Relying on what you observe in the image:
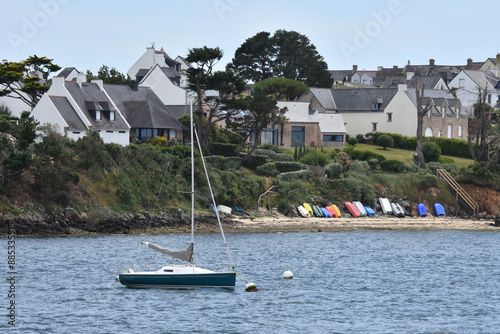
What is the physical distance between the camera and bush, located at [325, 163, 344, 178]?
7438cm

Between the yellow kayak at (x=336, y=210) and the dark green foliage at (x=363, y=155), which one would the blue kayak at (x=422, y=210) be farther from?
the dark green foliage at (x=363, y=155)

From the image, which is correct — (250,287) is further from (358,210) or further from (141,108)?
(141,108)

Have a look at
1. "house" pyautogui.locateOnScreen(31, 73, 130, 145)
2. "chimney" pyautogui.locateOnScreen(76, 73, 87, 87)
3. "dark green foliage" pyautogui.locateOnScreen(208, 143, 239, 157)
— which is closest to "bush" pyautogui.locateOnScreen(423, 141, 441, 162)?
"dark green foliage" pyautogui.locateOnScreen(208, 143, 239, 157)

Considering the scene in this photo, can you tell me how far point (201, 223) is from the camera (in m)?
60.5

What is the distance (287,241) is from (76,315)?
25.9 meters

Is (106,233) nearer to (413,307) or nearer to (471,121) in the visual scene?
(413,307)

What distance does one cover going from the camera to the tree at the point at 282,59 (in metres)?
118

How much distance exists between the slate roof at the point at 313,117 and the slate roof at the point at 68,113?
101ft

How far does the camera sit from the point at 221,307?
34.7 metres

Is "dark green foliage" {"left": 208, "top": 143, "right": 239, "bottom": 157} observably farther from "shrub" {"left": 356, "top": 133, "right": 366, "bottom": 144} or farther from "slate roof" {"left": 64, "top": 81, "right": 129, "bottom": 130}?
"shrub" {"left": 356, "top": 133, "right": 366, "bottom": 144}

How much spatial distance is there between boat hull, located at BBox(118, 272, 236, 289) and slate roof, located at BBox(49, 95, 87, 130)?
3355 centimetres

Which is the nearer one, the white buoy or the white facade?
the white buoy

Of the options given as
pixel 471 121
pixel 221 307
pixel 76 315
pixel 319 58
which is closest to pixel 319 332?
pixel 221 307

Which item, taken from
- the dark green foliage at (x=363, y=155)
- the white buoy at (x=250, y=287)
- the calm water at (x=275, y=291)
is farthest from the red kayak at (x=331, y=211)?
the white buoy at (x=250, y=287)
